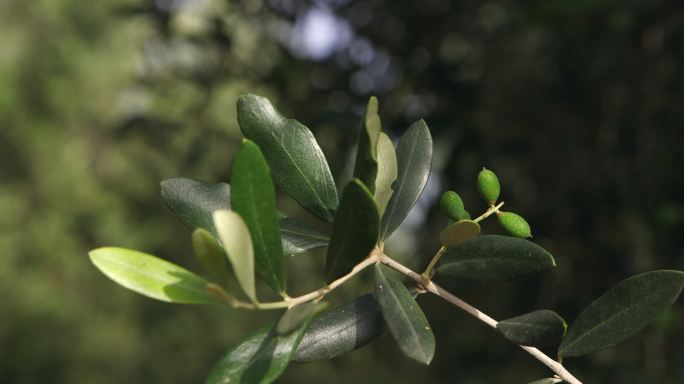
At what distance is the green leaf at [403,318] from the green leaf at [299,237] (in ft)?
0.20

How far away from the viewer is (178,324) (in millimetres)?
3465

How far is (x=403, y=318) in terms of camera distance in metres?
0.46

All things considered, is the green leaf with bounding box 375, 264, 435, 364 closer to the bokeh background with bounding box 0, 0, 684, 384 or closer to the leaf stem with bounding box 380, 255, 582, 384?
the leaf stem with bounding box 380, 255, 582, 384

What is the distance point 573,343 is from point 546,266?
0.08 m

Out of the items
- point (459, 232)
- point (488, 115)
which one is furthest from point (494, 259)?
point (488, 115)

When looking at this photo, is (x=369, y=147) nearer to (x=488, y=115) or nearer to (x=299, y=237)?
(x=299, y=237)

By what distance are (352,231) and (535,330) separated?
0.41 feet

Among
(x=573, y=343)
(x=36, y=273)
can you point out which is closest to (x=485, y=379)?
(x=573, y=343)

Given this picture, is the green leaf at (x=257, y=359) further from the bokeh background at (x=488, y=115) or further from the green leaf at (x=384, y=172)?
the bokeh background at (x=488, y=115)

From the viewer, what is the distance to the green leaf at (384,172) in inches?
20.1

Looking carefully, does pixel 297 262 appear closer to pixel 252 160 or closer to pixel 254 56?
pixel 254 56

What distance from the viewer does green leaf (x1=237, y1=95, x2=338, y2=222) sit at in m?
0.53

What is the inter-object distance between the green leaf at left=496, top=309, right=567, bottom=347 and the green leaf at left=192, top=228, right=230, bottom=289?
0.55 feet

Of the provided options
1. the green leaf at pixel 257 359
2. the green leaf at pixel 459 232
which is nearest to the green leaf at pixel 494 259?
the green leaf at pixel 459 232
